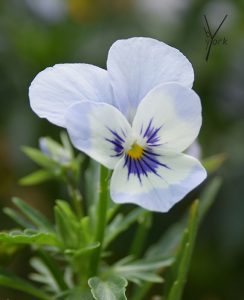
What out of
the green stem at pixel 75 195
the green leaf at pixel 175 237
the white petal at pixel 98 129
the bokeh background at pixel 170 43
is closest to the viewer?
the white petal at pixel 98 129

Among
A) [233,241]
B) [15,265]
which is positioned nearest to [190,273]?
[233,241]

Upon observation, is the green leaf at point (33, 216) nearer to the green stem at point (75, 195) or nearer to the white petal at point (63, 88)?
the green stem at point (75, 195)

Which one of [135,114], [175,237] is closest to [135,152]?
[135,114]

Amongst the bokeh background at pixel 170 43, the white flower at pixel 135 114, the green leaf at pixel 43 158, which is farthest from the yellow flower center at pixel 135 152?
the bokeh background at pixel 170 43

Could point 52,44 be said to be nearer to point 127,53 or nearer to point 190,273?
point 190,273

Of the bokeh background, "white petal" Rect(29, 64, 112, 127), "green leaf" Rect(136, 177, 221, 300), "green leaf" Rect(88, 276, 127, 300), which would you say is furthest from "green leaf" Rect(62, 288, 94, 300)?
the bokeh background

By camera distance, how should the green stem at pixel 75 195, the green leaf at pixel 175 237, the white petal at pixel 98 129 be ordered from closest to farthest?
the white petal at pixel 98 129 < the green stem at pixel 75 195 < the green leaf at pixel 175 237

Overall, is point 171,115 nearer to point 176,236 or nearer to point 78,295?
point 78,295

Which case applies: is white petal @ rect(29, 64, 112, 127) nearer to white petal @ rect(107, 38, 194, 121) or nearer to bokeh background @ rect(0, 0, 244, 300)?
white petal @ rect(107, 38, 194, 121)
